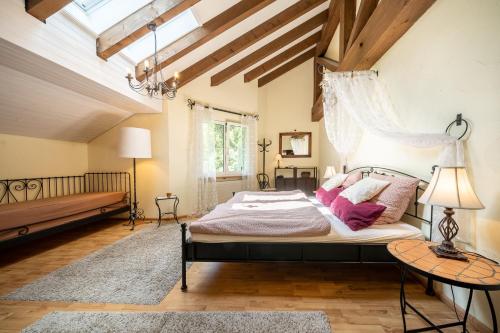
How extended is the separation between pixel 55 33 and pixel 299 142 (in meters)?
4.89

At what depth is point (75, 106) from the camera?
3049 millimetres

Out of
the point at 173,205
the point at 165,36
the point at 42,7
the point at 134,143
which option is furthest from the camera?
the point at 173,205

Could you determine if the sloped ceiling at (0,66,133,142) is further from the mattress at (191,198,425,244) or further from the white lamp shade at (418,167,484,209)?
the white lamp shade at (418,167,484,209)

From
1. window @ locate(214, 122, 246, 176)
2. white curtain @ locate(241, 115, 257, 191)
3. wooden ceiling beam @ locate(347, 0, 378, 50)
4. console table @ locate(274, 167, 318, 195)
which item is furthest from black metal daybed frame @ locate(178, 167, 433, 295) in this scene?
console table @ locate(274, 167, 318, 195)

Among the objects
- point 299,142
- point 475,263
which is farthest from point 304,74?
point 475,263

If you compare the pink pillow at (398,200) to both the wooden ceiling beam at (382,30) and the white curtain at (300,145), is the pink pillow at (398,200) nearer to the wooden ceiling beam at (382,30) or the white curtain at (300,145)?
the wooden ceiling beam at (382,30)

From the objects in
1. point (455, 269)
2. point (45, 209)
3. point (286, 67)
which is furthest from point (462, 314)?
point (286, 67)

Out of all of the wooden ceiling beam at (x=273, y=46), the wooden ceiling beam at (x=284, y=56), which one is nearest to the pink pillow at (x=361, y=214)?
the wooden ceiling beam at (x=273, y=46)

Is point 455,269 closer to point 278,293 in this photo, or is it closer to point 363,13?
point 278,293

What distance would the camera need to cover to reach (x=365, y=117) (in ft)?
7.29

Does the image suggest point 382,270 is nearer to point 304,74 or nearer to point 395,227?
point 395,227

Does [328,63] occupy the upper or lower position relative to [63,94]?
upper

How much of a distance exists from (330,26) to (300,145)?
269cm

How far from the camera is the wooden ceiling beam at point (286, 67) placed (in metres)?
5.44
